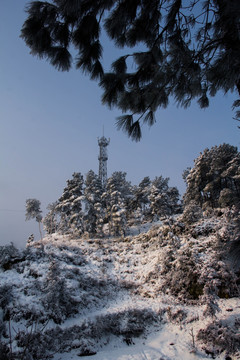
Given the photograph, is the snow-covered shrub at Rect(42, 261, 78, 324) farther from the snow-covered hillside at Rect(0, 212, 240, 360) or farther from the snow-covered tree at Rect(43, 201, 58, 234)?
the snow-covered tree at Rect(43, 201, 58, 234)

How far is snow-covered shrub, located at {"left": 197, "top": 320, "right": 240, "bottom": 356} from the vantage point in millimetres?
6340

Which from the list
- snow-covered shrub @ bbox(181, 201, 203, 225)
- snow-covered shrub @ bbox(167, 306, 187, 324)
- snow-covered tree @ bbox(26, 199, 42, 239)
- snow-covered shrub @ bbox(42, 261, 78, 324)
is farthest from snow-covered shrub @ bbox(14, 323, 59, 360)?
snow-covered tree @ bbox(26, 199, 42, 239)

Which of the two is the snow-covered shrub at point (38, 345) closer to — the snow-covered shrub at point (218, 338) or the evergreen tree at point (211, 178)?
the snow-covered shrub at point (218, 338)

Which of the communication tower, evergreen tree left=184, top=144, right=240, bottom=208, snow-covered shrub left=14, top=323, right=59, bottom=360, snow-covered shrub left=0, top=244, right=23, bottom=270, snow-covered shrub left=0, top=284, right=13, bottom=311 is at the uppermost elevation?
the communication tower

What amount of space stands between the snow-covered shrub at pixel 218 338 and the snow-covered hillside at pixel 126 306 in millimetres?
30

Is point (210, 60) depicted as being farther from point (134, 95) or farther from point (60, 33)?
point (60, 33)

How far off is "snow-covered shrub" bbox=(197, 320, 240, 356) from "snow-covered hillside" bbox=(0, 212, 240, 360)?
0.03 meters

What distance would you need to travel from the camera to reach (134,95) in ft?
11.9

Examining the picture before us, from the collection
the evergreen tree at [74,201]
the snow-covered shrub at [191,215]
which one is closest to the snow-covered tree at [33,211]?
the evergreen tree at [74,201]


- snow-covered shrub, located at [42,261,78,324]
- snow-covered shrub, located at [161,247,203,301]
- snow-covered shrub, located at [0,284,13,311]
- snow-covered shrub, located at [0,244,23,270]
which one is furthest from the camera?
snow-covered shrub, located at [0,244,23,270]

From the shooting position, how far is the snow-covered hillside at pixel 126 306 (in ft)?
21.5

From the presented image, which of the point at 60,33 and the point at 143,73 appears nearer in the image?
the point at 60,33

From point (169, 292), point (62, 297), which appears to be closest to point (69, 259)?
point (62, 297)

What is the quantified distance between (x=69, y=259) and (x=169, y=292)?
1067 centimetres
